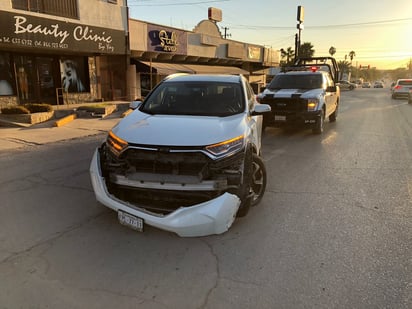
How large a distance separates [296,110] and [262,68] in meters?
30.3

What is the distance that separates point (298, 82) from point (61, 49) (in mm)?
10381

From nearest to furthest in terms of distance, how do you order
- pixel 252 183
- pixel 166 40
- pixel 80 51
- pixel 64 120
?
1. pixel 252 183
2. pixel 64 120
3. pixel 80 51
4. pixel 166 40

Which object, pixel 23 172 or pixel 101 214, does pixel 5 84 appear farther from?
pixel 101 214

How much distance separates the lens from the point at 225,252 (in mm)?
3365

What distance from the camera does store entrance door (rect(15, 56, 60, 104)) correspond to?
15227mm

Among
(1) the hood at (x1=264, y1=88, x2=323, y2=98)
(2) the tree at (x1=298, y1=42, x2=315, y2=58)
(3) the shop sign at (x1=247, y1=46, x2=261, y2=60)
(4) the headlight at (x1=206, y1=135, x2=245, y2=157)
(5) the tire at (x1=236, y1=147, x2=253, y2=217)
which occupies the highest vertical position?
(2) the tree at (x1=298, y1=42, x2=315, y2=58)

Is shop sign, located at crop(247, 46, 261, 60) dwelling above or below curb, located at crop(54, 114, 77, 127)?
above

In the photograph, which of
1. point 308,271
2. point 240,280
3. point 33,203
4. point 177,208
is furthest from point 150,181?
point 33,203

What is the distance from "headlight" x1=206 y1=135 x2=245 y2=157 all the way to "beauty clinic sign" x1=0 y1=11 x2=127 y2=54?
12286 millimetres

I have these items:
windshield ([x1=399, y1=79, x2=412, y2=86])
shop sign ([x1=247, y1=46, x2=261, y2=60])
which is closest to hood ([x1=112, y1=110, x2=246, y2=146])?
windshield ([x1=399, y1=79, x2=412, y2=86])

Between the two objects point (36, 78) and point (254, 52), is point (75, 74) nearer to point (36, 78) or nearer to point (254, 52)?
point (36, 78)

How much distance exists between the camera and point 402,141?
9.09 meters

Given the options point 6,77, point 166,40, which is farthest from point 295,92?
point 166,40

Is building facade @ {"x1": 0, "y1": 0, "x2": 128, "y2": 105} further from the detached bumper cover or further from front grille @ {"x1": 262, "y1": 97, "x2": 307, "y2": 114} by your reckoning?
the detached bumper cover
